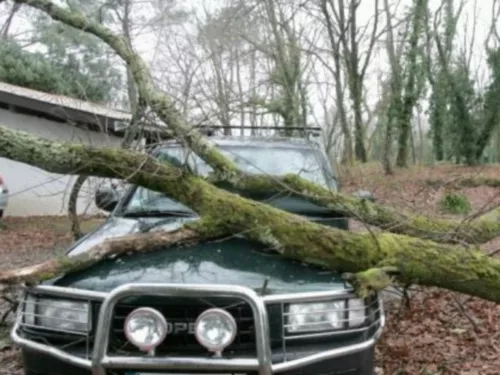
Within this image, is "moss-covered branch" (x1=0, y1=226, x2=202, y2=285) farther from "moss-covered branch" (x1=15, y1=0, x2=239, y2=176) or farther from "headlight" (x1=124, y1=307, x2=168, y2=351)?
"moss-covered branch" (x1=15, y1=0, x2=239, y2=176)

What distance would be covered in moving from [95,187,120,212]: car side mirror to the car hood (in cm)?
120

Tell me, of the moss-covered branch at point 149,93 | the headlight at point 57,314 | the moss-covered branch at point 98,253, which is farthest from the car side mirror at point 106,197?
the headlight at point 57,314

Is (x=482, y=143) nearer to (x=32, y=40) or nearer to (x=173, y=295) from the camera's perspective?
(x=32, y=40)

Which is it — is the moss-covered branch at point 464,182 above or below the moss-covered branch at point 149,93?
below

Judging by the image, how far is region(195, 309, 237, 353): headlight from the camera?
2979mm

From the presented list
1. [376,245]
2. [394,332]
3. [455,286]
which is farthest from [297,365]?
[394,332]

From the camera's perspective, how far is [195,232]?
3963 mm

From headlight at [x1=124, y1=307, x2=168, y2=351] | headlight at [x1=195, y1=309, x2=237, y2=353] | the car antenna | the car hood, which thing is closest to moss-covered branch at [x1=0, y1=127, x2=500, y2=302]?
the car hood

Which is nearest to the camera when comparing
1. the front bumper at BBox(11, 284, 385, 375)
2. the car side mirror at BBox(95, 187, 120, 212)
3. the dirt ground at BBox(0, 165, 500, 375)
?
the front bumper at BBox(11, 284, 385, 375)

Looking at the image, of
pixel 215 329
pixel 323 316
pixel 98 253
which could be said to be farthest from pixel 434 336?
pixel 98 253

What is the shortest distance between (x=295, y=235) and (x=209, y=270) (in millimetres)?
760

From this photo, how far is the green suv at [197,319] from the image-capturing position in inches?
117

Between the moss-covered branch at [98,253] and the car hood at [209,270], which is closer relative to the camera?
the car hood at [209,270]

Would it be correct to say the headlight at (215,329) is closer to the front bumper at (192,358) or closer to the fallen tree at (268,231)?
the front bumper at (192,358)
